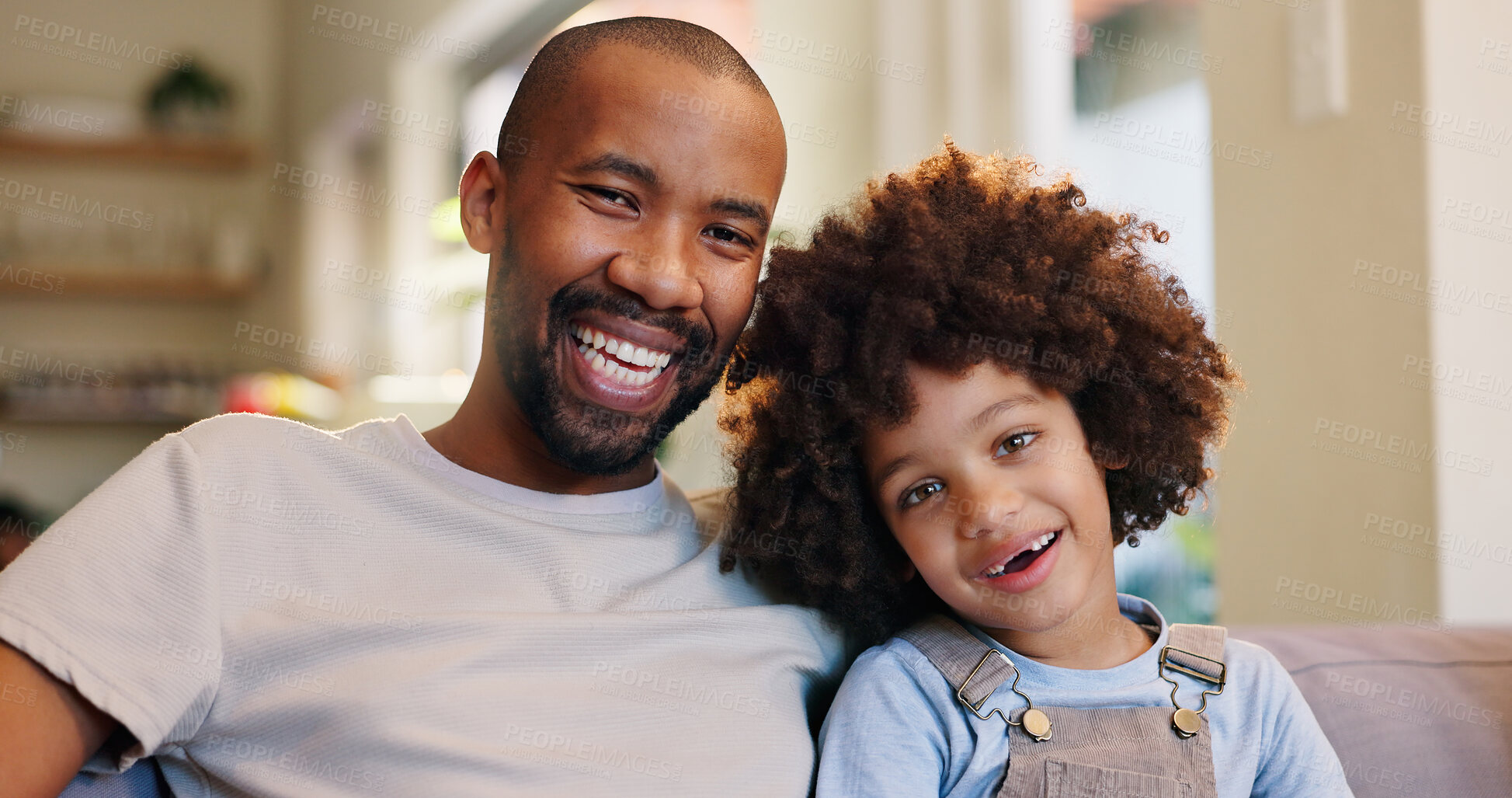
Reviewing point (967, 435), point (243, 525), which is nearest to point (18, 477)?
point (243, 525)

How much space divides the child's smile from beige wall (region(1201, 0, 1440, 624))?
90cm

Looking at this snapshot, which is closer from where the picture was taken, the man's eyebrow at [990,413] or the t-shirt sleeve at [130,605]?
the t-shirt sleeve at [130,605]

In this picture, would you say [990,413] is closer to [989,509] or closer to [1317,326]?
[989,509]

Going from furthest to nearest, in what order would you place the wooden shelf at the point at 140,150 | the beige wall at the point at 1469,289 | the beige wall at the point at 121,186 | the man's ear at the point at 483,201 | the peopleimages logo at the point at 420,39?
1. the beige wall at the point at 121,186
2. the wooden shelf at the point at 140,150
3. the peopleimages logo at the point at 420,39
4. the beige wall at the point at 1469,289
5. the man's ear at the point at 483,201

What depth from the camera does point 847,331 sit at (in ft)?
3.74

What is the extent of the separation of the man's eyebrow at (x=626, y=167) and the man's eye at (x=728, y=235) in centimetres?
9

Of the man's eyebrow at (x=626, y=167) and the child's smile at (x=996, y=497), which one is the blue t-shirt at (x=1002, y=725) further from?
the man's eyebrow at (x=626, y=167)

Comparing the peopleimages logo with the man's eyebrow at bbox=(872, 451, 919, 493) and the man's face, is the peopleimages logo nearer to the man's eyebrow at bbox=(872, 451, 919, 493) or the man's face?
the man's face

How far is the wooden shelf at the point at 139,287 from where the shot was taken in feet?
17.0

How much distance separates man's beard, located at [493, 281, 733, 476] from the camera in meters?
1.20

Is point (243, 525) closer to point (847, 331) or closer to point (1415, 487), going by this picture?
point (847, 331)

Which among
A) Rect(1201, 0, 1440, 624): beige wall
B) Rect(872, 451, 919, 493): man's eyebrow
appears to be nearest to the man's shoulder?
Rect(872, 451, 919, 493): man's eyebrow

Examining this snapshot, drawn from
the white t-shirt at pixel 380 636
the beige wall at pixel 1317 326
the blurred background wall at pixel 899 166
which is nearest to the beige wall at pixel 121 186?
the blurred background wall at pixel 899 166

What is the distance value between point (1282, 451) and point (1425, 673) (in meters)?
0.69
